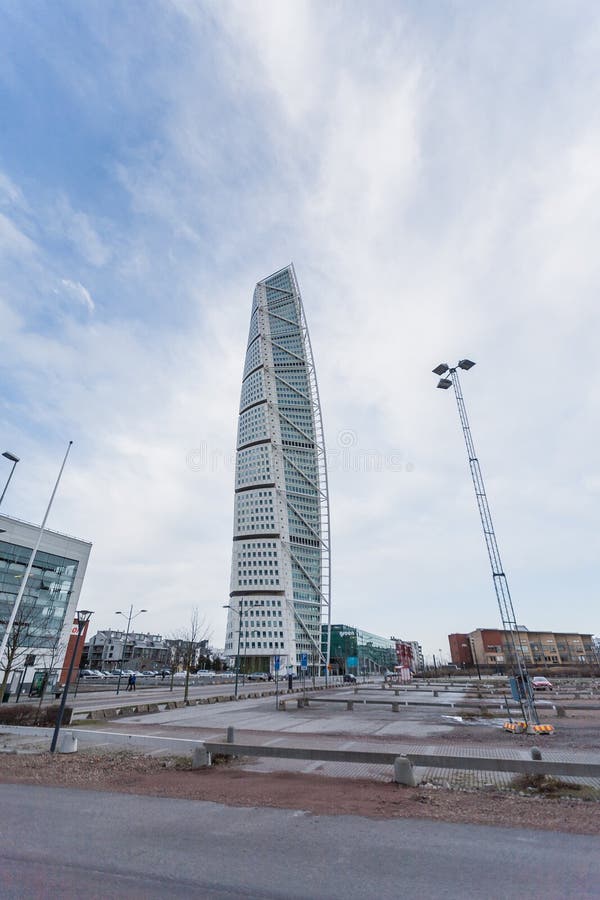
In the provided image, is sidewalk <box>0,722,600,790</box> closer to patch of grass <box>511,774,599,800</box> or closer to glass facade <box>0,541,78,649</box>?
patch of grass <box>511,774,599,800</box>

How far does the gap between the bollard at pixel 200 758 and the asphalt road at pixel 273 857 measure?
14.0ft

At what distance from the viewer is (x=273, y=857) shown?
6.17m

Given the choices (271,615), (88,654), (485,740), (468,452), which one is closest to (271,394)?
(271,615)

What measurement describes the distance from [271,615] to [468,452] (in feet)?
423

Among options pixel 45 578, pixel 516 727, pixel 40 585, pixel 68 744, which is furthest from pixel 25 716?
pixel 45 578

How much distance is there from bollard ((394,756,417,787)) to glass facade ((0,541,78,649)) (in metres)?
55.6

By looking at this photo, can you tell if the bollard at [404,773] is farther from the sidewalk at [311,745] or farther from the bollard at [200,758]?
the bollard at [200,758]

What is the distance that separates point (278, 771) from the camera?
38.9 feet

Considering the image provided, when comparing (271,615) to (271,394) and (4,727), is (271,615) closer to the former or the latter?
(271,394)

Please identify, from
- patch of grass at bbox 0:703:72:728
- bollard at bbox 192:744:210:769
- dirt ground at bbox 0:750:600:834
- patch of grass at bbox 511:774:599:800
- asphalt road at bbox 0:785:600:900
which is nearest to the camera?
asphalt road at bbox 0:785:600:900

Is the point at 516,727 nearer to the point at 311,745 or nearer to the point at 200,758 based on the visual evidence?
the point at 311,745

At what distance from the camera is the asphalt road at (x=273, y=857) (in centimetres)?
523

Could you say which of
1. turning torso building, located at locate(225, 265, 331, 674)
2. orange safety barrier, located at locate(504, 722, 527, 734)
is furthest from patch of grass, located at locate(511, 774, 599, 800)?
turning torso building, located at locate(225, 265, 331, 674)

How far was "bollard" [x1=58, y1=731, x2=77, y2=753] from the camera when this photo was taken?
14508mm
